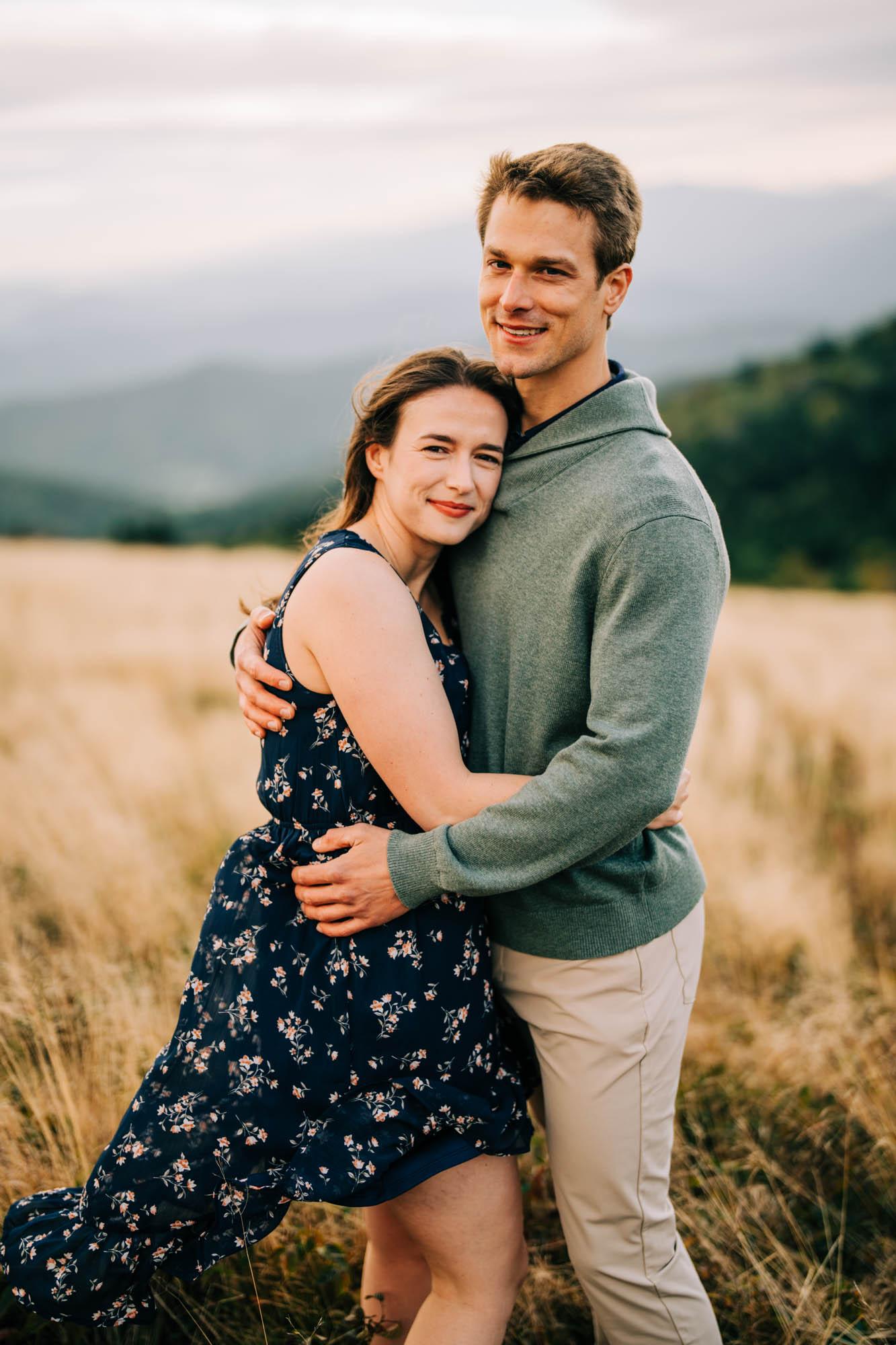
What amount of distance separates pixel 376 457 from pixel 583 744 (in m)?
0.86

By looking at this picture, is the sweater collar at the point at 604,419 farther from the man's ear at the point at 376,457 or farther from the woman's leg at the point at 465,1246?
the woman's leg at the point at 465,1246

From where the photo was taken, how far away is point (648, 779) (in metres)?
2.07

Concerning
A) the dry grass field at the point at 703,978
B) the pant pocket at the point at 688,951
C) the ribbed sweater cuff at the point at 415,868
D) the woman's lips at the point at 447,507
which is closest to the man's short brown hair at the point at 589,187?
the woman's lips at the point at 447,507

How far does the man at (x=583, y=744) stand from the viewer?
2.08 m

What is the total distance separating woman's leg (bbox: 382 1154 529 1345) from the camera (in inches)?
84.6

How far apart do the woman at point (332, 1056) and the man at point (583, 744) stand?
9cm

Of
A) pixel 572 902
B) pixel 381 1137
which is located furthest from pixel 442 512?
pixel 381 1137

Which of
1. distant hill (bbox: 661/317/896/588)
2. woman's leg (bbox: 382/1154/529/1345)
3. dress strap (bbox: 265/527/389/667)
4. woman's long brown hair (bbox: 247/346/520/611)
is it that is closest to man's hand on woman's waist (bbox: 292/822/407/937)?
dress strap (bbox: 265/527/389/667)

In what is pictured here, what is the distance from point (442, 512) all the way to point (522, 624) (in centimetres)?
30

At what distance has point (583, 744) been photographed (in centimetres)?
208

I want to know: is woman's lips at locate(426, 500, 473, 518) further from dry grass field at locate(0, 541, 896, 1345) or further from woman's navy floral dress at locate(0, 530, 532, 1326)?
dry grass field at locate(0, 541, 896, 1345)

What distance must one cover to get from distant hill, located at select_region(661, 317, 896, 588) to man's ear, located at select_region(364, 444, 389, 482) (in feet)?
101

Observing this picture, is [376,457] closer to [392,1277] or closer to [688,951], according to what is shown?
[688,951]

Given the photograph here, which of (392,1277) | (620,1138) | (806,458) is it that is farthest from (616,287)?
(806,458)
